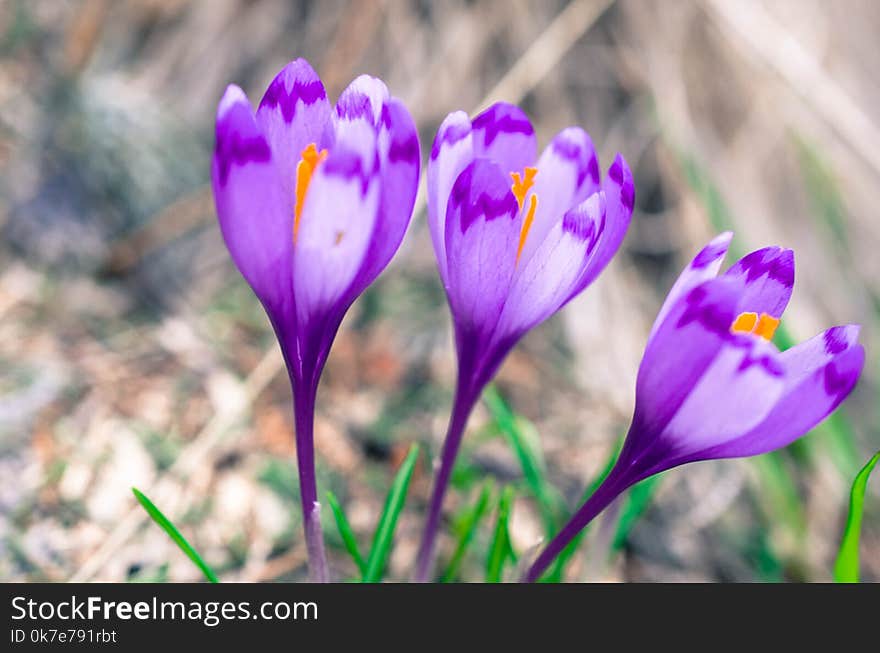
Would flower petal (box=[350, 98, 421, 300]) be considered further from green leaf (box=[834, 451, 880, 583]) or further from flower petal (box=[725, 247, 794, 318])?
green leaf (box=[834, 451, 880, 583])

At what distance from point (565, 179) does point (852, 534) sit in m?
0.39

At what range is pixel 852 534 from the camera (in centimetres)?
72

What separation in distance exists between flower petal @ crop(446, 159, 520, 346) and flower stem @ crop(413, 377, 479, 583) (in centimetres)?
11

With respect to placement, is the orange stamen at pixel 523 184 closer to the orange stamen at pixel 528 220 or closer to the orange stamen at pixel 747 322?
the orange stamen at pixel 528 220

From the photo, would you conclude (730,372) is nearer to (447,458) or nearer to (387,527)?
(447,458)

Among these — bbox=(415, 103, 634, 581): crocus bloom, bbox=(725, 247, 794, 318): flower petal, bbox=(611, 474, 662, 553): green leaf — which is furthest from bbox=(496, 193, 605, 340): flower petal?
bbox=(611, 474, 662, 553): green leaf

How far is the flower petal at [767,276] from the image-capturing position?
0.61m

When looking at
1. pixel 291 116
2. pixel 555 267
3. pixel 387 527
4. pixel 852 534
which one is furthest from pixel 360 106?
pixel 852 534

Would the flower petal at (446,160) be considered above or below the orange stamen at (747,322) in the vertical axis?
above

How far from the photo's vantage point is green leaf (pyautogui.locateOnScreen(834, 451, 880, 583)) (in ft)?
2.19

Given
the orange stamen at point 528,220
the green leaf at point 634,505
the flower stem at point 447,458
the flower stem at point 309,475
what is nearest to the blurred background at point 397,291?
the green leaf at point 634,505

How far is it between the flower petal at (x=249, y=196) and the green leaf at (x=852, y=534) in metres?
0.47
